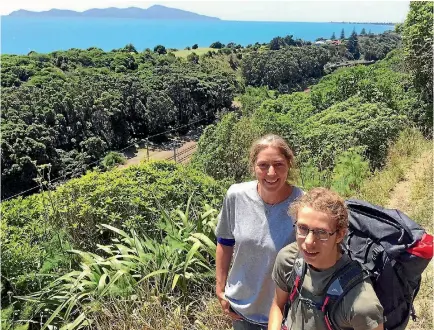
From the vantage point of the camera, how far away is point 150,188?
3822mm

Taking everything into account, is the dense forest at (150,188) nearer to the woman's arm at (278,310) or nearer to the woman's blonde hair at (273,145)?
the woman's blonde hair at (273,145)

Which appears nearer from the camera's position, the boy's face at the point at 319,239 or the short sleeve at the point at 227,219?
the boy's face at the point at 319,239

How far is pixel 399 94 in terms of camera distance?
52.6ft

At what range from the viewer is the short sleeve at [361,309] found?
1.23 meters

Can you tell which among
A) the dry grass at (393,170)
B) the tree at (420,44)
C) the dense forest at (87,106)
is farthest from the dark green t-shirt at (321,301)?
the dense forest at (87,106)

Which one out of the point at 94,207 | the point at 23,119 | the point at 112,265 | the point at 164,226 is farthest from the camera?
the point at 23,119

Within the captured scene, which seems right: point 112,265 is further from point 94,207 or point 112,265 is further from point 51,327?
point 94,207

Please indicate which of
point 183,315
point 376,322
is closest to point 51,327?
point 183,315

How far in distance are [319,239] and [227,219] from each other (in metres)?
0.62

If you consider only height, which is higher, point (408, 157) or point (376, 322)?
point (376, 322)

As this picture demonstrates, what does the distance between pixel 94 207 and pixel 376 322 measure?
2811 millimetres

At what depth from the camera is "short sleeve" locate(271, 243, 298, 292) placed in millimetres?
1485

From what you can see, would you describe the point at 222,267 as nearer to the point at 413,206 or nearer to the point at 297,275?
the point at 297,275

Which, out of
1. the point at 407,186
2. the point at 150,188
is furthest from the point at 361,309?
the point at 407,186
